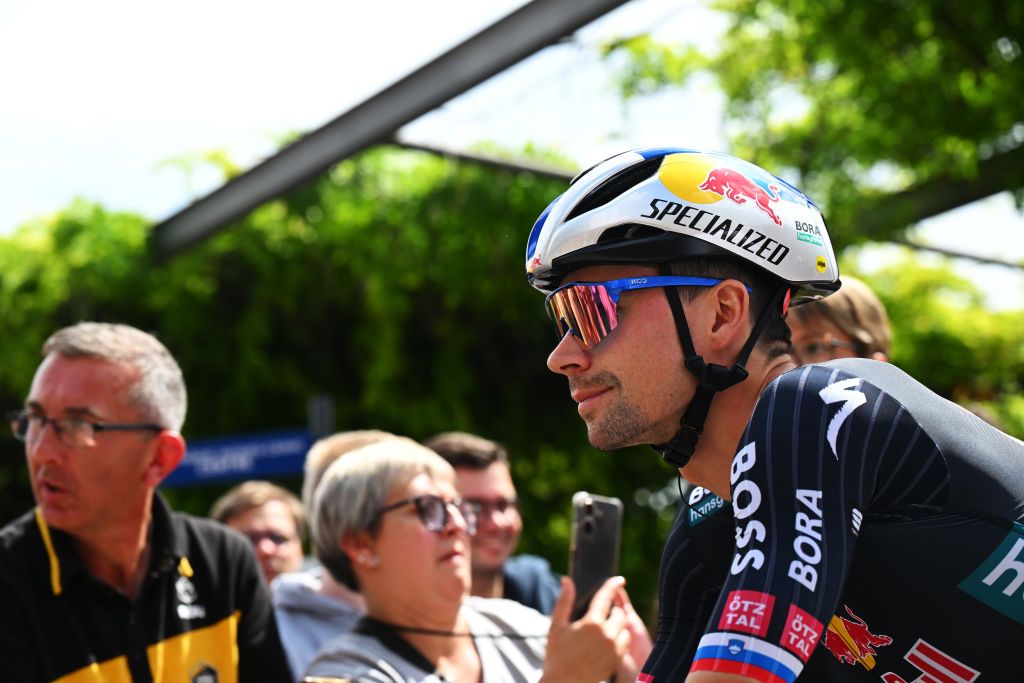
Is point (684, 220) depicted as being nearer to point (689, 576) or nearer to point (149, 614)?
point (689, 576)

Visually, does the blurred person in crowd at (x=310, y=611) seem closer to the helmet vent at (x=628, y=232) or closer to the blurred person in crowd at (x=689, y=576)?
the blurred person in crowd at (x=689, y=576)

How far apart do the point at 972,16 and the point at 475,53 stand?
2962 millimetres

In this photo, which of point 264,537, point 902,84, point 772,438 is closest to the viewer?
point 772,438

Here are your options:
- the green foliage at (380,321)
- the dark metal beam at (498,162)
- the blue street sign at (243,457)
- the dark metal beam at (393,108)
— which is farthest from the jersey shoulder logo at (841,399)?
the green foliage at (380,321)

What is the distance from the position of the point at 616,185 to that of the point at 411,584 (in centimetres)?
194

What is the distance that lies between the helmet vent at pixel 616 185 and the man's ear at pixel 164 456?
2186 millimetres

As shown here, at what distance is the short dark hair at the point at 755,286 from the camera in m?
2.45

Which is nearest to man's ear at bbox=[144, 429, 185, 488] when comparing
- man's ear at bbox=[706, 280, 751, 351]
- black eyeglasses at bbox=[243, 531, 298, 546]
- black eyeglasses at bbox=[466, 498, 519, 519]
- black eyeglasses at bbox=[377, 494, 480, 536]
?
black eyeglasses at bbox=[377, 494, 480, 536]

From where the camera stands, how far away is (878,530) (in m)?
2.05

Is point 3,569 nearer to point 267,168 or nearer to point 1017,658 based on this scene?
point 1017,658

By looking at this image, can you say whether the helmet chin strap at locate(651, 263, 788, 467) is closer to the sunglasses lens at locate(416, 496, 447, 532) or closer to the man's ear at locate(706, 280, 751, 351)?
the man's ear at locate(706, 280, 751, 351)

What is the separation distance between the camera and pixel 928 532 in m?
2.04

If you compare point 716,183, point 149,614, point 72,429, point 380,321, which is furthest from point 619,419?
point 380,321

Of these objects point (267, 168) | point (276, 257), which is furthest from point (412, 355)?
point (267, 168)
